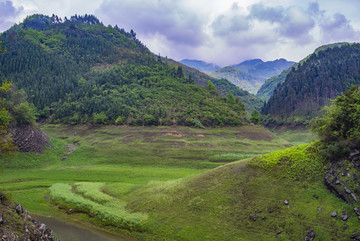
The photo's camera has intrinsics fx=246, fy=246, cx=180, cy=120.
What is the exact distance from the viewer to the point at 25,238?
20.5 meters

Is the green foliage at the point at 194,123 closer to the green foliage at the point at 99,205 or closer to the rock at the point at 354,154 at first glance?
the green foliage at the point at 99,205

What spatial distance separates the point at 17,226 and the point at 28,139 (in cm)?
6008

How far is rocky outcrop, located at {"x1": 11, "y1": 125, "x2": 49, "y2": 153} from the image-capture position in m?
70.3

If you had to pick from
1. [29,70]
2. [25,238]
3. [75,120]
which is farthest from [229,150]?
[29,70]

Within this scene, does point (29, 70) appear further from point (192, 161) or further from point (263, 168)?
point (263, 168)

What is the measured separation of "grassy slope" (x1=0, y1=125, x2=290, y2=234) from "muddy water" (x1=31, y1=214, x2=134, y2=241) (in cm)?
254

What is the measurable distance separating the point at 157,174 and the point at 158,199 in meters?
19.1

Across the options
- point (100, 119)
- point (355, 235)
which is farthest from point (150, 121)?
point (355, 235)

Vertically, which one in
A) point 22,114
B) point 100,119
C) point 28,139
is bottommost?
point 28,139

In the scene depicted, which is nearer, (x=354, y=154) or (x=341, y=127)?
(x=354, y=154)

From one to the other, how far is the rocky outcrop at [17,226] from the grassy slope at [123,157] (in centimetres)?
1445

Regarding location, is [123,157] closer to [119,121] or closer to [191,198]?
[119,121]

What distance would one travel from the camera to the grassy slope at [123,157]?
48844 mm

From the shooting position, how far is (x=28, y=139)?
7288 centimetres
